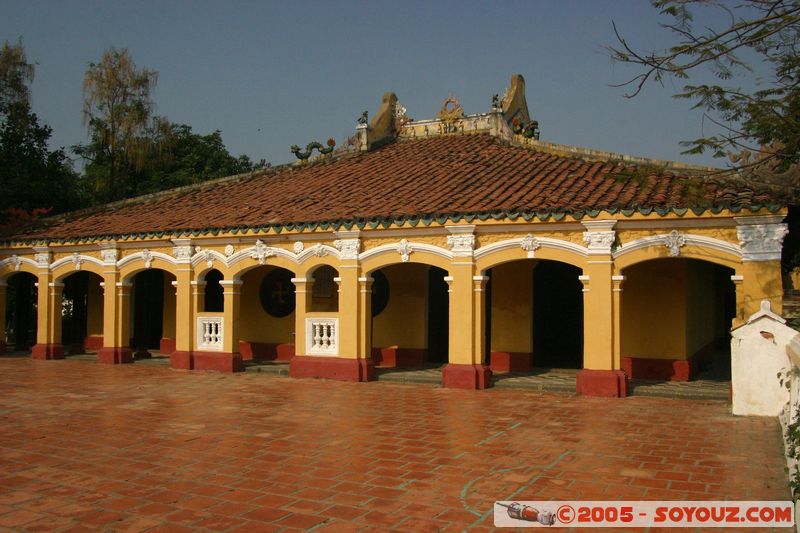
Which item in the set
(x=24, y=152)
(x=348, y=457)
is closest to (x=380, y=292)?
(x=348, y=457)

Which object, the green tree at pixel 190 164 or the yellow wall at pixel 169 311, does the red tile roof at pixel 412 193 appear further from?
the green tree at pixel 190 164

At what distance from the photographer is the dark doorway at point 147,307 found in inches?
795

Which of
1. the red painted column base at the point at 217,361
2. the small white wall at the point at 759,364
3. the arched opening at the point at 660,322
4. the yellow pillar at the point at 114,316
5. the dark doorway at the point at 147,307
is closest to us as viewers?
the small white wall at the point at 759,364

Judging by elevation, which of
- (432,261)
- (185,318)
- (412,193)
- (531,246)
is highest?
(412,193)

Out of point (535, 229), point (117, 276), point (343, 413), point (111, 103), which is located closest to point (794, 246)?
point (535, 229)

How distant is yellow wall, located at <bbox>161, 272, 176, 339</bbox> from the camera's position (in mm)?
19422

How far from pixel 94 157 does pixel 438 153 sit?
1763cm

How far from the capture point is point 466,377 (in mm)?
12719

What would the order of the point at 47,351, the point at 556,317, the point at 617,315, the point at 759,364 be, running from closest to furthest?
1. the point at 759,364
2. the point at 617,315
3. the point at 556,317
4. the point at 47,351

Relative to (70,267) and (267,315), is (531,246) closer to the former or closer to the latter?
(267,315)

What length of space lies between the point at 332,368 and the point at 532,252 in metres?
4.84

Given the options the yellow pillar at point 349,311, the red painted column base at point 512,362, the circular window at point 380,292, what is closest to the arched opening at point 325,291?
the circular window at point 380,292

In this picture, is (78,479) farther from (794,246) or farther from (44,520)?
(794,246)

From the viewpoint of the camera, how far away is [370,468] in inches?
277
